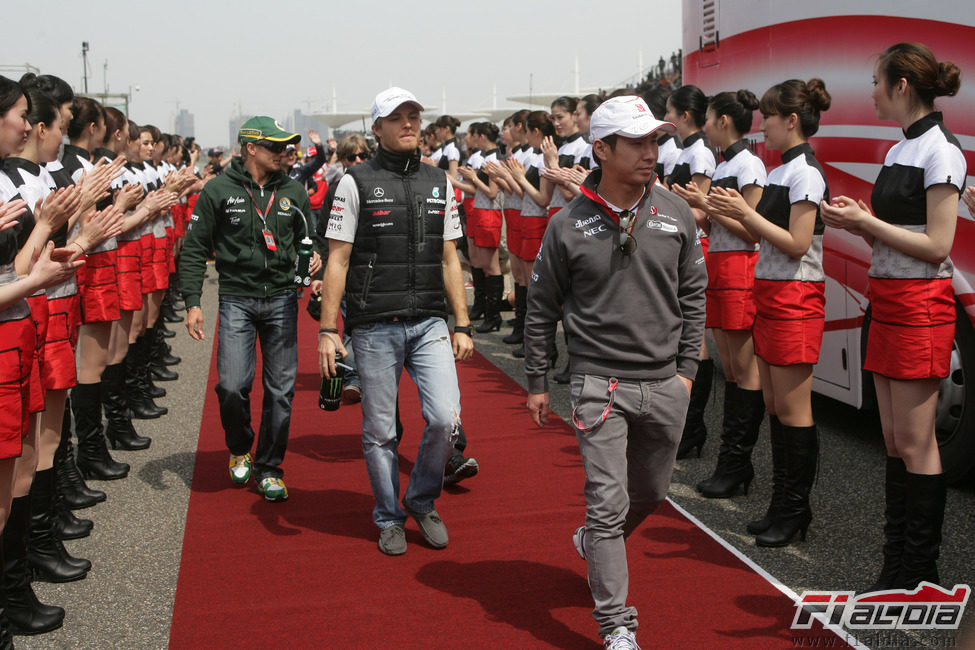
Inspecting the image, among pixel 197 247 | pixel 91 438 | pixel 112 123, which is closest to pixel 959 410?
pixel 197 247

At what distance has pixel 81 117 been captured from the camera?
6.12m

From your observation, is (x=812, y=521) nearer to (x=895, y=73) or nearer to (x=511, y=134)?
(x=895, y=73)

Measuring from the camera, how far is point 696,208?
593cm

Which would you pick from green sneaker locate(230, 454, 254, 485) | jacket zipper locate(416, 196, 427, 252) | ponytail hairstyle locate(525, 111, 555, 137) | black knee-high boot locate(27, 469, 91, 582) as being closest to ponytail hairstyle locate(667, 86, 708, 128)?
jacket zipper locate(416, 196, 427, 252)

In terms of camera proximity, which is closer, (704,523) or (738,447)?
(704,523)

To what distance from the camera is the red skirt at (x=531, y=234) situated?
32.0ft

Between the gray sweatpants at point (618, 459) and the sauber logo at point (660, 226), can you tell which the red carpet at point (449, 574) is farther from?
the sauber logo at point (660, 226)

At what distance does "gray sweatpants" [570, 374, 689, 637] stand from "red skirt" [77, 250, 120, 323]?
3456 mm

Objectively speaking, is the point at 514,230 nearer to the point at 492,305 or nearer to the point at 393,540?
the point at 492,305

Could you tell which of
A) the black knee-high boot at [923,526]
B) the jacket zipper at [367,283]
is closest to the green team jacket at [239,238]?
the jacket zipper at [367,283]

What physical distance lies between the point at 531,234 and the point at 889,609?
20.5ft

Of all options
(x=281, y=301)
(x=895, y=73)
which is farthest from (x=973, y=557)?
(x=281, y=301)

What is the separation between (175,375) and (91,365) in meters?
3.46

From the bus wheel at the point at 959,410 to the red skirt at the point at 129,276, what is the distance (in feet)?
17.3
